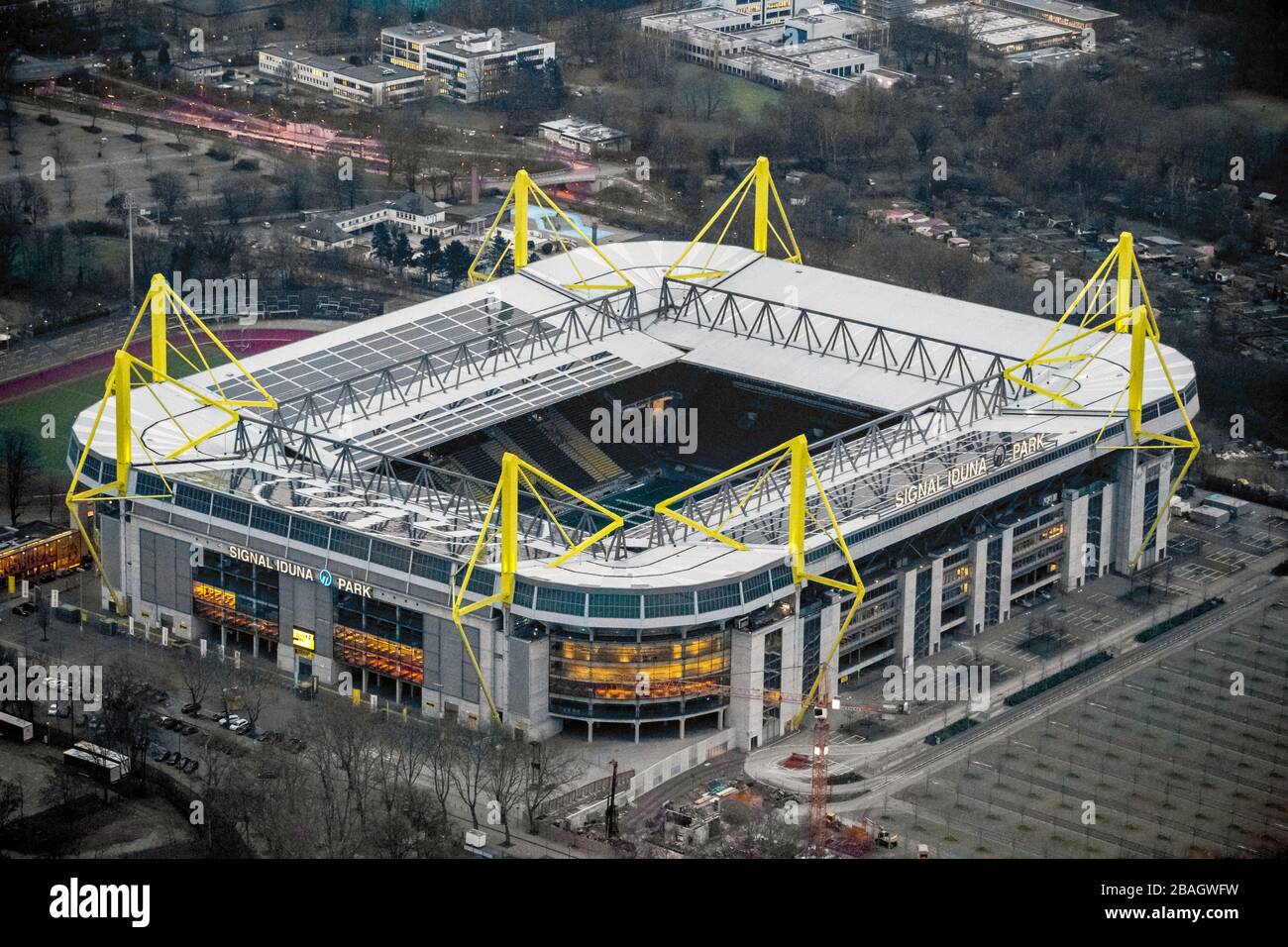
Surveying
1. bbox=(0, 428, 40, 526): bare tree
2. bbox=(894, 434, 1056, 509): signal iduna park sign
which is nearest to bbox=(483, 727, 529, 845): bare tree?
bbox=(894, 434, 1056, 509): signal iduna park sign

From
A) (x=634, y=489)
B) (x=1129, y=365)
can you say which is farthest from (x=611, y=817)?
(x=1129, y=365)

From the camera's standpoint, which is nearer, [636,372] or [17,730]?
[17,730]

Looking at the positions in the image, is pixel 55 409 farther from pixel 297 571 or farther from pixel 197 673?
pixel 297 571

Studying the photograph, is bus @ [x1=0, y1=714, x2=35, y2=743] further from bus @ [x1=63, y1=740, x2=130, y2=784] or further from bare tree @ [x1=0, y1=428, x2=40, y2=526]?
bare tree @ [x1=0, y1=428, x2=40, y2=526]

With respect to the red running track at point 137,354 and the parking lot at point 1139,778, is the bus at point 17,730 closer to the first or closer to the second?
the parking lot at point 1139,778

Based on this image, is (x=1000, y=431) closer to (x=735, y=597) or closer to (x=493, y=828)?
(x=735, y=597)

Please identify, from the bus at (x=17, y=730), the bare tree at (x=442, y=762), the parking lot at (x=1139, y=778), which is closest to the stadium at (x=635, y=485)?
the bare tree at (x=442, y=762)

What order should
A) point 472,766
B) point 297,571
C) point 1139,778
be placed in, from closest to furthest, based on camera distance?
point 472,766
point 1139,778
point 297,571
